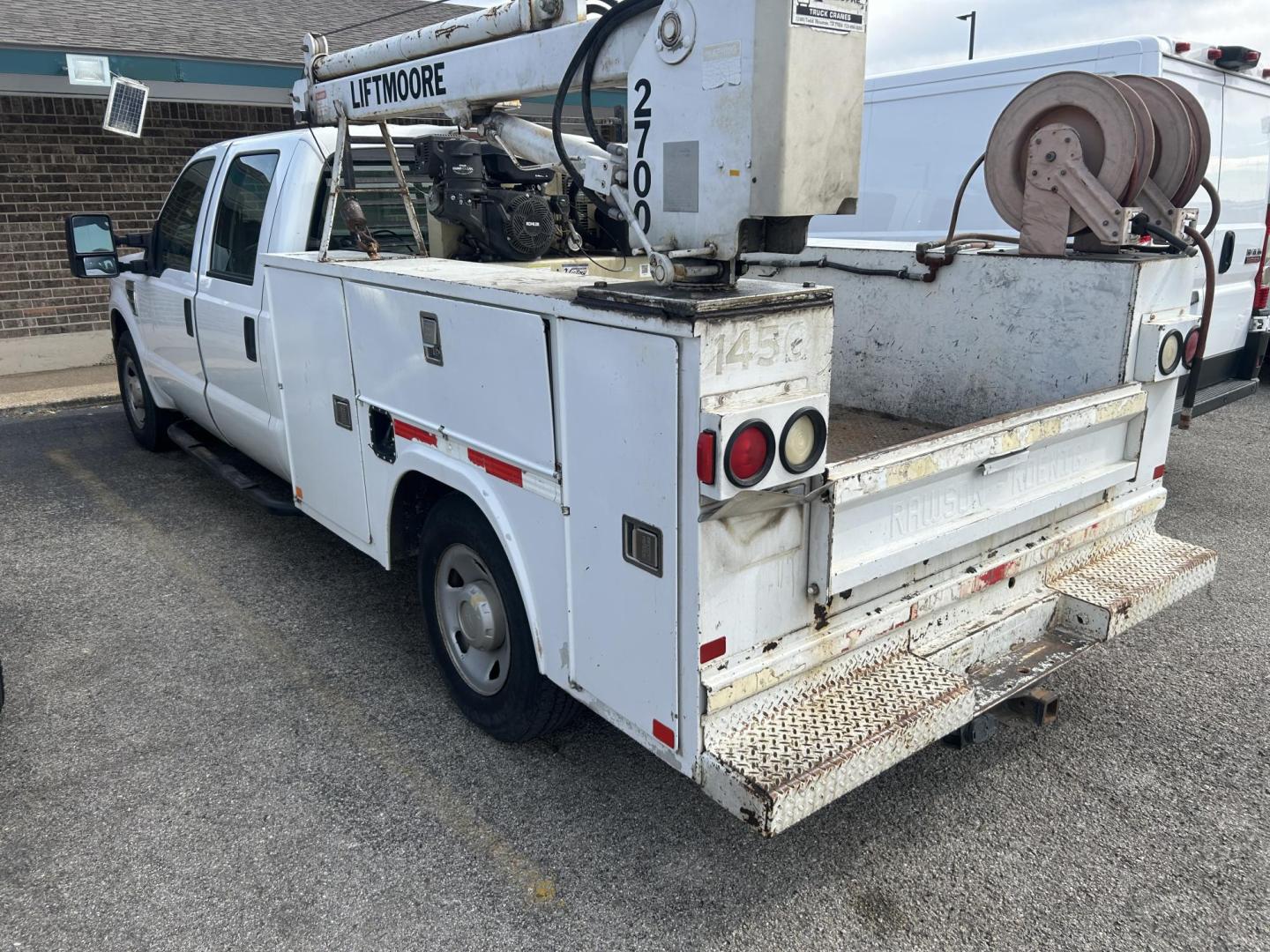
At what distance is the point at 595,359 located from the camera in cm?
251

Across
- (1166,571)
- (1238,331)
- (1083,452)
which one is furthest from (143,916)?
(1238,331)

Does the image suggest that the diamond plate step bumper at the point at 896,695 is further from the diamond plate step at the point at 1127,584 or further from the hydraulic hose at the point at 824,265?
the hydraulic hose at the point at 824,265

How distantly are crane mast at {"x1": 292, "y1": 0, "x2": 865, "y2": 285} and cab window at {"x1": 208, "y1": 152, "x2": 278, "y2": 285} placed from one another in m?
2.12

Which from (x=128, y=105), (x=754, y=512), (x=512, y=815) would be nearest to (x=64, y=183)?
(x=128, y=105)

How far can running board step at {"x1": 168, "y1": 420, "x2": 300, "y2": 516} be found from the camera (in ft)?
15.8

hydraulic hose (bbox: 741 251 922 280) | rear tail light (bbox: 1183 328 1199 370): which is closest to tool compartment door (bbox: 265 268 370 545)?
hydraulic hose (bbox: 741 251 922 280)

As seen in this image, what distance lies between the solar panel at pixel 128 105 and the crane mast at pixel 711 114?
6528mm

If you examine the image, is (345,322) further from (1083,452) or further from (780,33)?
(1083,452)

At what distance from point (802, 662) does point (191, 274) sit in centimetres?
424

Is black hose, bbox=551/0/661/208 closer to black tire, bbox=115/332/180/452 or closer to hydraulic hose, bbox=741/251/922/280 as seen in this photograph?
hydraulic hose, bbox=741/251/922/280

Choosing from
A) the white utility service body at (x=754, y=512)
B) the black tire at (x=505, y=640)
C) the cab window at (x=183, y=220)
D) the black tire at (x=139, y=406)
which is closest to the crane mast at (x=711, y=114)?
the white utility service body at (x=754, y=512)

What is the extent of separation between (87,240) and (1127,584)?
549 cm

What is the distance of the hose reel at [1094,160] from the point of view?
354cm

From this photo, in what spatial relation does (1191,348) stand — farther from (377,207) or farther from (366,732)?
(377,207)
